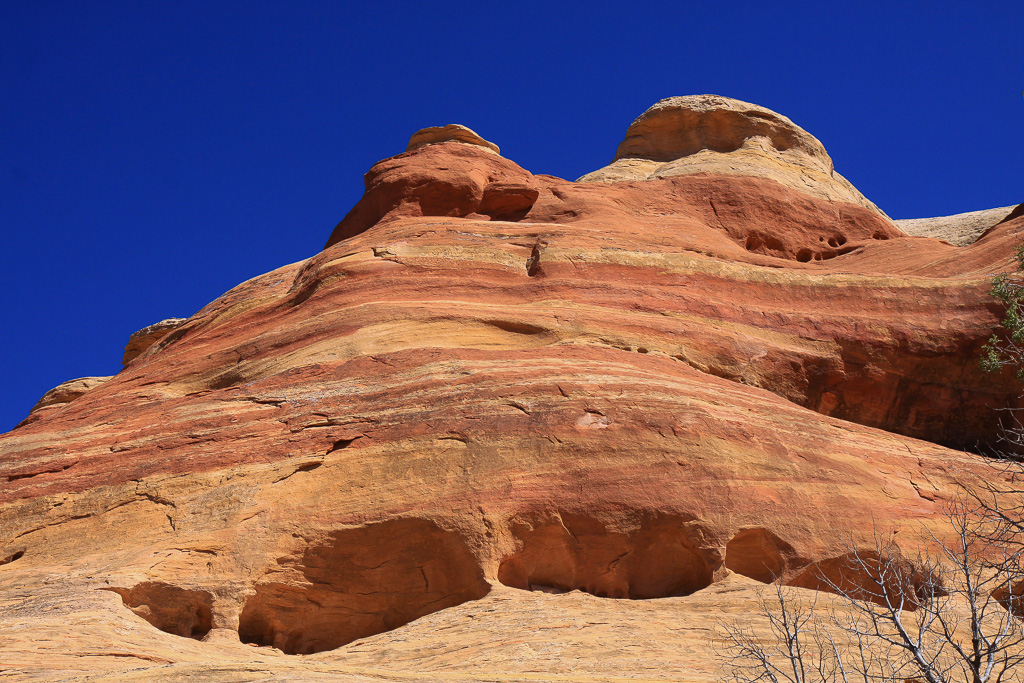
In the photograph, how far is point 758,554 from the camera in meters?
15.9

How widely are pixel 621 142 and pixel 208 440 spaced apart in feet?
71.4

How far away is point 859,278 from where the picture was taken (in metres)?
24.5

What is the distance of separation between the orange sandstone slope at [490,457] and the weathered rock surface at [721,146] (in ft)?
21.6

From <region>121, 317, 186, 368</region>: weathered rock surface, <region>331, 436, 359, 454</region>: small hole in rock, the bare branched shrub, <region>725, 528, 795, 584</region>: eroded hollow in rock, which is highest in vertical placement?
<region>121, 317, 186, 368</region>: weathered rock surface

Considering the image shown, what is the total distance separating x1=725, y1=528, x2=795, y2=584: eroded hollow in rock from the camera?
15.7 metres

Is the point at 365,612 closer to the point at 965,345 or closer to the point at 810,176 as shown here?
the point at 965,345

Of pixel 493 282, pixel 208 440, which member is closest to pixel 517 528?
pixel 208 440

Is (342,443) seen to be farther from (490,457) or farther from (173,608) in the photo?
(173,608)

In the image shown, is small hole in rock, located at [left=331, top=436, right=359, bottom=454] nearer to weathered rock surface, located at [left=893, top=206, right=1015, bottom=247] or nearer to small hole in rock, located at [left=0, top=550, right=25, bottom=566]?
small hole in rock, located at [left=0, top=550, right=25, bottom=566]

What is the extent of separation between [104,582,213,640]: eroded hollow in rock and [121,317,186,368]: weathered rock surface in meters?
20.2

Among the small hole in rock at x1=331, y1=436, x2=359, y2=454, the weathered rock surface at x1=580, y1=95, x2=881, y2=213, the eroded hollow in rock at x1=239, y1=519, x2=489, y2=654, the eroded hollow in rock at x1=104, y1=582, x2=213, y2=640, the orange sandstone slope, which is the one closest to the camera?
the orange sandstone slope

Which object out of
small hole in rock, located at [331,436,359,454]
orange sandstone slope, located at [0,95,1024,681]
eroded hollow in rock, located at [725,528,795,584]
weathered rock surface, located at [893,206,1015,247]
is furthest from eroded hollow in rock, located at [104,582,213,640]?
weathered rock surface, located at [893,206,1015,247]

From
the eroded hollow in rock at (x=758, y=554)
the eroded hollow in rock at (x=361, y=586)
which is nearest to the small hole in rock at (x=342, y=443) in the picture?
the eroded hollow in rock at (x=361, y=586)

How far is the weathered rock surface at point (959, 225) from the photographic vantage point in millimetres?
35688
